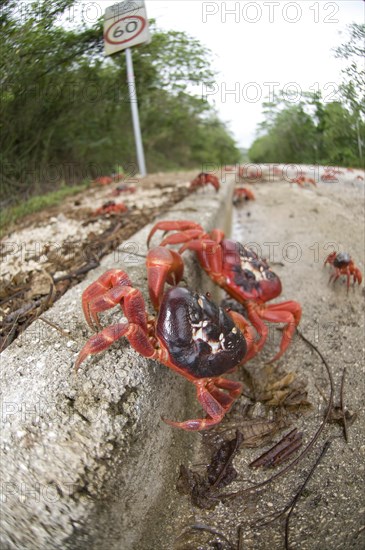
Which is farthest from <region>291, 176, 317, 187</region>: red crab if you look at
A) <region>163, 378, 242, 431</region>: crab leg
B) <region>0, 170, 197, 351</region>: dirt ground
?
<region>163, 378, 242, 431</region>: crab leg

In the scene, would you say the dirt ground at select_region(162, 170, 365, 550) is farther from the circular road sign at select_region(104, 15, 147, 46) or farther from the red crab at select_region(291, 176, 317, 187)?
the circular road sign at select_region(104, 15, 147, 46)

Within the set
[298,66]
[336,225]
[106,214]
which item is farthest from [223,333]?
[106,214]

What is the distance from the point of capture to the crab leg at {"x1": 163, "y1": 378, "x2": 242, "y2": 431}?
1746 millimetres

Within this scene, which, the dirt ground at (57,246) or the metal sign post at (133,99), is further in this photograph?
the metal sign post at (133,99)

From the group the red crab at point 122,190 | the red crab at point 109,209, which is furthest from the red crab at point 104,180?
the red crab at point 109,209

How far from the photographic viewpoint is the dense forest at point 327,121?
205cm

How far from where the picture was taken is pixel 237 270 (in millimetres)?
2771

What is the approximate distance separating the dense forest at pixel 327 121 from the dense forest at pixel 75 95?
0.65m

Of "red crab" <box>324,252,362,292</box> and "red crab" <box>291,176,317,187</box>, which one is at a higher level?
"red crab" <box>291,176,317,187</box>

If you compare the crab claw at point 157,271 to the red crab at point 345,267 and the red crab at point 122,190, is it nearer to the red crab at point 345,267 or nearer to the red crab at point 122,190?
the red crab at point 345,267

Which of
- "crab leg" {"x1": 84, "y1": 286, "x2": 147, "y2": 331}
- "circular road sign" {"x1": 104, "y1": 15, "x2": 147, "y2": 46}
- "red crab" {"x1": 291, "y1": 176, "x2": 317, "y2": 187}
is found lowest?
"crab leg" {"x1": 84, "y1": 286, "x2": 147, "y2": 331}

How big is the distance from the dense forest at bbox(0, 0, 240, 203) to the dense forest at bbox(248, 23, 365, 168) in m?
0.65

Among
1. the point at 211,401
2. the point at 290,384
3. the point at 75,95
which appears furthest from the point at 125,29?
the point at 290,384

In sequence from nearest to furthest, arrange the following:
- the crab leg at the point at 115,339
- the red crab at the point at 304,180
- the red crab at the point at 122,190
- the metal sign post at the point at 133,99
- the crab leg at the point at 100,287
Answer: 1. the crab leg at the point at 115,339
2. the crab leg at the point at 100,287
3. the metal sign post at the point at 133,99
4. the red crab at the point at 304,180
5. the red crab at the point at 122,190
